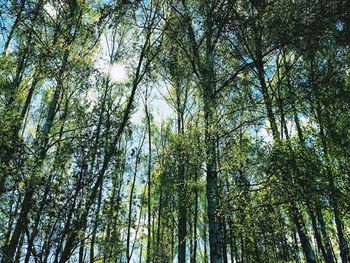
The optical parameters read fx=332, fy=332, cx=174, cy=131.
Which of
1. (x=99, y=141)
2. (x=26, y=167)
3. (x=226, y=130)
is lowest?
(x=26, y=167)

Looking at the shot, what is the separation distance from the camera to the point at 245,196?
10.4 m

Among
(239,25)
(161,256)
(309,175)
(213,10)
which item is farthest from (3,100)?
(161,256)

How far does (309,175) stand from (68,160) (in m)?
6.48

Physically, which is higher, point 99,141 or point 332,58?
point 332,58

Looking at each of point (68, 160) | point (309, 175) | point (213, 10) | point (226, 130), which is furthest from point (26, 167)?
point (213, 10)

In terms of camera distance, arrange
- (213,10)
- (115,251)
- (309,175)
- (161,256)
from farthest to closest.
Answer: (161,256)
(213,10)
(309,175)
(115,251)

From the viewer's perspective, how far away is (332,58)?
14102mm

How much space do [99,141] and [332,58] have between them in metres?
11.3

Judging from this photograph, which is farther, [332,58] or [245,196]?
[332,58]

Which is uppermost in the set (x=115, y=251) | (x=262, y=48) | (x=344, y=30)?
→ (x=262, y=48)

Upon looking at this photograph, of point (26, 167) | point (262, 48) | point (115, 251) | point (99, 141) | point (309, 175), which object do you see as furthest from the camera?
point (262, 48)

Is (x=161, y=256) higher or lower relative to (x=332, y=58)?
lower

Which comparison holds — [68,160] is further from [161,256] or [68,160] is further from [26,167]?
[161,256]

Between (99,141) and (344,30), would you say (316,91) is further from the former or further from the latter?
(99,141)
